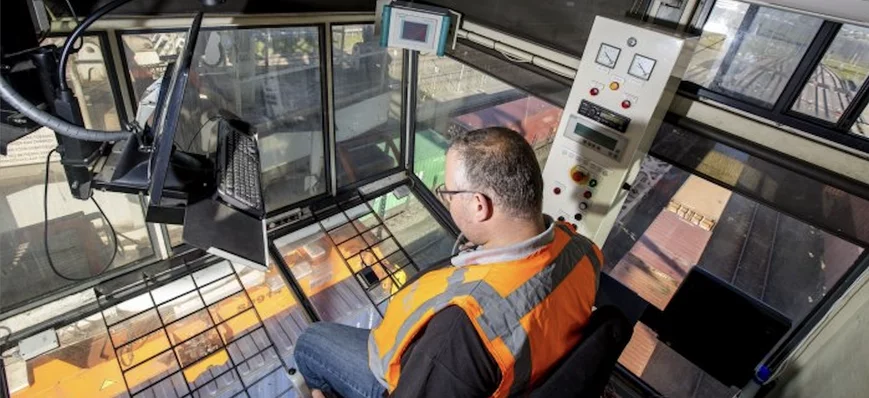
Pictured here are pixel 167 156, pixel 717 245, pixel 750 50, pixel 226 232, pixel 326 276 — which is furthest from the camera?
pixel 326 276

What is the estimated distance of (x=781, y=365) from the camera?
1.74 meters

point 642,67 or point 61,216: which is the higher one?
point 642,67

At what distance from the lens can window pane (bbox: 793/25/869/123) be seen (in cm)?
144

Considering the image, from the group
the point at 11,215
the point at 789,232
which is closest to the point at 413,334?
the point at 789,232

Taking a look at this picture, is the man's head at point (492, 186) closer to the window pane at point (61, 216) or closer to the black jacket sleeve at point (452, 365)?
the black jacket sleeve at point (452, 365)

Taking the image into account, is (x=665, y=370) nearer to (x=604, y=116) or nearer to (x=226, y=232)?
(x=604, y=116)

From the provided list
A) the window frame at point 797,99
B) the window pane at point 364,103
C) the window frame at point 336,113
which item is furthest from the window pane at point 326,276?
the window frame at point 797,99

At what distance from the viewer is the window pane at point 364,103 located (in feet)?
9.59

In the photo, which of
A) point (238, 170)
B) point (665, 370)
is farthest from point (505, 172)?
point (665, 370)

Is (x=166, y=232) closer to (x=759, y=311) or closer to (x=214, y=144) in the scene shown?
(x=214, y=144)

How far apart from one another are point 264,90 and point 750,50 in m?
2.60

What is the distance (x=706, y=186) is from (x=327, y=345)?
1832 mm

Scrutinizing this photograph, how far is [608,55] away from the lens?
5.78 feet

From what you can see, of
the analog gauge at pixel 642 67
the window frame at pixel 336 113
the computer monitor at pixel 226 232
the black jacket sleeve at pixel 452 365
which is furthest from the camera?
the window frame at pixel 336 113
